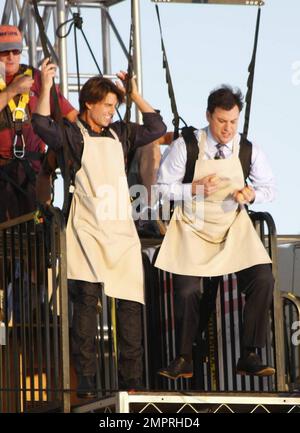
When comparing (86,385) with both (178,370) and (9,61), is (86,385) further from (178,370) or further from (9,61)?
(9,61)

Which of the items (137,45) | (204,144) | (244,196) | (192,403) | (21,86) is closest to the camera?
(192,403)

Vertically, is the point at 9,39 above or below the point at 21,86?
above

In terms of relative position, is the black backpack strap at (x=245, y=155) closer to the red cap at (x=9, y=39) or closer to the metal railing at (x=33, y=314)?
the metal railing at (x=33, y=314)

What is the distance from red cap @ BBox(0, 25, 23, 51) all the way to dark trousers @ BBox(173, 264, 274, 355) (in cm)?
199

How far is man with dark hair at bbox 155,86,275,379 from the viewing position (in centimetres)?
943

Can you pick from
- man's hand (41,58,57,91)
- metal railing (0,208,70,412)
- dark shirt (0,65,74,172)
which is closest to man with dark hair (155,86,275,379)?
metal railing (0,208,70,412)

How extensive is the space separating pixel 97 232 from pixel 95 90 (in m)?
0.84

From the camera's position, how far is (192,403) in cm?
903

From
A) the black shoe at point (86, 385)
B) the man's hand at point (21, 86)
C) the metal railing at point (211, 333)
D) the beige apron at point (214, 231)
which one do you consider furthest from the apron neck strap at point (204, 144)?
the black shoe at point (86, 385)

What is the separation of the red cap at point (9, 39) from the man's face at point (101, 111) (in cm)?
106

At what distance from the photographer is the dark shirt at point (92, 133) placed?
9266 millimetres

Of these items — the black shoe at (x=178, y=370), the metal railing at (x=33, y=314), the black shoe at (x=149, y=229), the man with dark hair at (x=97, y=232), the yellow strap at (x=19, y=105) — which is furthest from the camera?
the yellow strap at (x=19, y=105)

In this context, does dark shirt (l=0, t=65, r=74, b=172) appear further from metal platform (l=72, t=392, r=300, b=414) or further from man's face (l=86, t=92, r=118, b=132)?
metal platform (l=72, t=392, r=300, b=414)

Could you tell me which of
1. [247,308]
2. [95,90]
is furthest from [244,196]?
[95,90]
